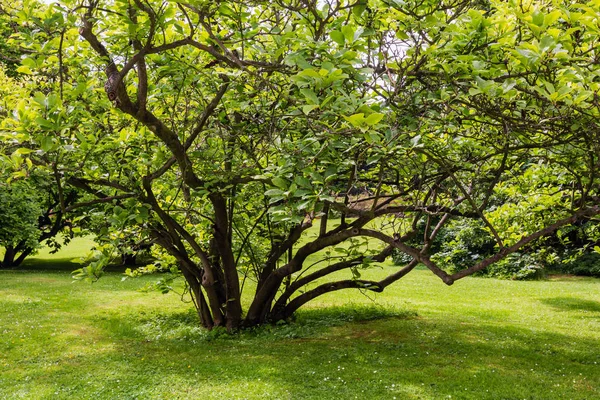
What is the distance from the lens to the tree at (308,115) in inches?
152

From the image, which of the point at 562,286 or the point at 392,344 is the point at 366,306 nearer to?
the point at 392,344

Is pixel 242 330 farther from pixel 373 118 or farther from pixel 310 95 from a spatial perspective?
pixel 373 118

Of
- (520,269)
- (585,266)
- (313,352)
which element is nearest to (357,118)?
(313,352)

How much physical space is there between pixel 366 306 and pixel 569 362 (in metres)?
5.36

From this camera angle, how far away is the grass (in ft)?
20.6

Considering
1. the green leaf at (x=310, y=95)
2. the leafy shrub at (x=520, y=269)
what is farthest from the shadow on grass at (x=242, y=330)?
the leafy shrub at (x=520, y=269)

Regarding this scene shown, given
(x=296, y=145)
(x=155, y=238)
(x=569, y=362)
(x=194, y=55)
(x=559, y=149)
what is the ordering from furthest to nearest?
(x=155, y=238)
(x=569, y=362)
(x=194, y=55)
(x=559, y=149)
(x=296, y=145)

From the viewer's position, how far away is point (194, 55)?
6.95 meters

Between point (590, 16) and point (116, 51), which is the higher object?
point (116, 51)

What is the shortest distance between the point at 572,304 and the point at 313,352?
29.2 feet

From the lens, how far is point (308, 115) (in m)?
4.33

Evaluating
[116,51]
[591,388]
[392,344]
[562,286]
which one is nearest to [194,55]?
[116,51]

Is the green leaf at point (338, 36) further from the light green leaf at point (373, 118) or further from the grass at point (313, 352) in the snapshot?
the grass at point (313, 352)

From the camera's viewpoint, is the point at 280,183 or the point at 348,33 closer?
the point at 348,33
